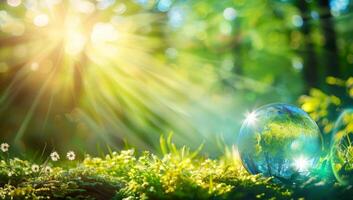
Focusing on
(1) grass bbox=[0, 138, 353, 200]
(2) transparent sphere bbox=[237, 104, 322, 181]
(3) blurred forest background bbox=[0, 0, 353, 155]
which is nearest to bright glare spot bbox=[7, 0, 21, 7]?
(3) blurred forest background bbox=[0, 0, 353, 155]

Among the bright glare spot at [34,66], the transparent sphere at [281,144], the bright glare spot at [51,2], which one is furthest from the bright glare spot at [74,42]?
the transparent sphere at [281,144]

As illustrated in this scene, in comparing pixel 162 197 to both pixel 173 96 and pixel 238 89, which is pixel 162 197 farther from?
pixel 238 89

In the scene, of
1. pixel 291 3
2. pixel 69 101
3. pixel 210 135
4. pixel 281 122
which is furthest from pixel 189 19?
pixel 281 122

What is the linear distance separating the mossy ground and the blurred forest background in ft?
5.50

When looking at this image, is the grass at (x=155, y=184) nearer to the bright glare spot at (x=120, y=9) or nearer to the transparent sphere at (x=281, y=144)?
the transparent sphere at (x=281, y=144)

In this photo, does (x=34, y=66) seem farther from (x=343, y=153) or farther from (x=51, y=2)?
(x=343, y=153)

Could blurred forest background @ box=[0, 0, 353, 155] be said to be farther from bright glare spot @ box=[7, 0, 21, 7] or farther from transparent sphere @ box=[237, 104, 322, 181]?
transparent sphere @ box=[237, 104, 322, 181]

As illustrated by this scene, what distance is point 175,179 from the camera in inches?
151

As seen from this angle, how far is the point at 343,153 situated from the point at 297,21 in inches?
536

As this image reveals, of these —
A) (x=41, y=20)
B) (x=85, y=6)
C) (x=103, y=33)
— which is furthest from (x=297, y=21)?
(x=41, y=20)

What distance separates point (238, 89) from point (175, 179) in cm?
1757

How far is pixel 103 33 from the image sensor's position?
50.1 feet

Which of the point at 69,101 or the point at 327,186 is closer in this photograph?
the point at 327,186

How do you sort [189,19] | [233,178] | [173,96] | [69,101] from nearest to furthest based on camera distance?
[233,178]
[69,101]
[173,96]
[189,19]
